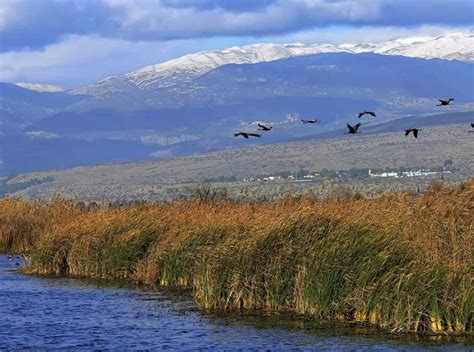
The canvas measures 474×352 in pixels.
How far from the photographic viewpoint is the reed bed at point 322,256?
2511cm

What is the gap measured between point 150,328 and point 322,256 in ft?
15.3

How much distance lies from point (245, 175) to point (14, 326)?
139m

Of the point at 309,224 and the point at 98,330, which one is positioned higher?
the point at 309,224

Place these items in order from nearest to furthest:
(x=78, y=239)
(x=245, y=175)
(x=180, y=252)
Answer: (x=180, y=252) → (x=78, y=239) → (x=245, y=175)

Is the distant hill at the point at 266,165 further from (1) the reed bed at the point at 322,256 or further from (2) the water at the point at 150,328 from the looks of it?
(2) the water at the point at 150,328

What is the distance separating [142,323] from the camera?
28766 millimetres

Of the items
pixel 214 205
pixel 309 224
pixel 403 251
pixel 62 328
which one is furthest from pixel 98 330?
pixel 214 205

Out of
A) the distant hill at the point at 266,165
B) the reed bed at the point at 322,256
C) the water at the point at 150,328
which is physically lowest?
the water at the point at 150,328

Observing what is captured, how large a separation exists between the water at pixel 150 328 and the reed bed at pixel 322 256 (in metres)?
0.61

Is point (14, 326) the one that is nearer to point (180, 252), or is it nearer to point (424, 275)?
point (180, 252)

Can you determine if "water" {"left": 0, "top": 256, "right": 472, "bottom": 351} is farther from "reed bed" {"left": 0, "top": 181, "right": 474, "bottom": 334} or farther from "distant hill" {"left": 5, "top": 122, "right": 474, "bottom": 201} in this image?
"distant hill" {"left": 5, "top": 122, "right": 474, "bottom": 201}

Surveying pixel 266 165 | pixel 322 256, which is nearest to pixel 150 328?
pixel 322 256

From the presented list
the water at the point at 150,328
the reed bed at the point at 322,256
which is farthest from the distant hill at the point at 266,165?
the water at the point at 150,328

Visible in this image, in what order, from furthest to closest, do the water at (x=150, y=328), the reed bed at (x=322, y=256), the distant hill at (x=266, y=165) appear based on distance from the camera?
the distant hill at (x=266, y=165) < the water at (x=150, y=328) < the reed bed at (x=322, y=256)
